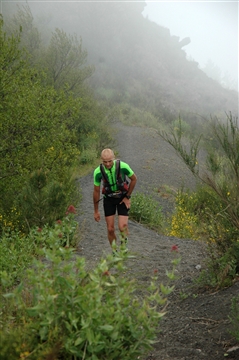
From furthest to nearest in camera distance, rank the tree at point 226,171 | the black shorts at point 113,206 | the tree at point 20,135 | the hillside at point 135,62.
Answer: the hillside at point 135,62
the tree at point 20,135
the black shorts at point 113,206
the tree at point 226,171

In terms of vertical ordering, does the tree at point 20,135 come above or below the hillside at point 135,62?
below

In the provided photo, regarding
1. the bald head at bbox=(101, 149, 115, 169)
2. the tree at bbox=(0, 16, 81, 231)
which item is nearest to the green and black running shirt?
the bald head at bbox=(101, 149, 115, 169)

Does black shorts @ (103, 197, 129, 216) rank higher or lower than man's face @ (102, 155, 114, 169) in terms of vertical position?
lower

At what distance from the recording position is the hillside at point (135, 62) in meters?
43.6

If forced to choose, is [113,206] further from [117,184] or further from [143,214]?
[143,214]

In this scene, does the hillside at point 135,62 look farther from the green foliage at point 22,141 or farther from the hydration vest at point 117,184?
the hydration vest at point 117,184

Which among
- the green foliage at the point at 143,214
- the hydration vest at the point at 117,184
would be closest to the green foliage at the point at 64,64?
the green foliage at the point at 143,214

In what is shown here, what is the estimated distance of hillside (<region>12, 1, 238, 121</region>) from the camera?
4355 centimetres

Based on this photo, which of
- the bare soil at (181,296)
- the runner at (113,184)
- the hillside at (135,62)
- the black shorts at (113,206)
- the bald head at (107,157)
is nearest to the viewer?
the bare soil at (181,296)

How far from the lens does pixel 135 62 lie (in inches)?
2108

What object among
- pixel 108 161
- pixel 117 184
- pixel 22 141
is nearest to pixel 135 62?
pixel 22 141

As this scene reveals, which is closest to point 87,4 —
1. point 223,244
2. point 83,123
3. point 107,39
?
point 107,39

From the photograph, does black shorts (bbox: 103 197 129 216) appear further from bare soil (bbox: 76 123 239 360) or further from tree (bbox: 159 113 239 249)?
tree (bbox: 159 113 239 249)

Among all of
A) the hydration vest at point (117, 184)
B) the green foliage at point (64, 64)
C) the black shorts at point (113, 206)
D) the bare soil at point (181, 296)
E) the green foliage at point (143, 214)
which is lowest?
the green foliage at point (143, 214)
